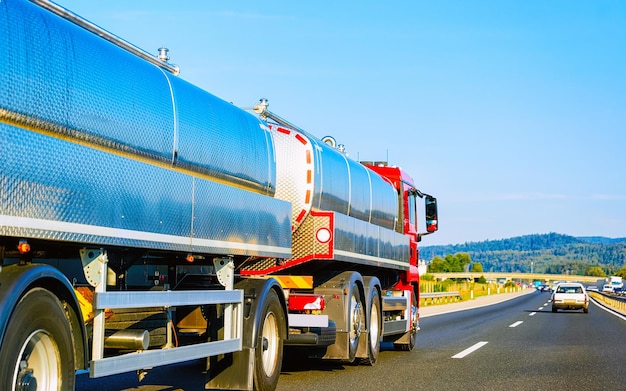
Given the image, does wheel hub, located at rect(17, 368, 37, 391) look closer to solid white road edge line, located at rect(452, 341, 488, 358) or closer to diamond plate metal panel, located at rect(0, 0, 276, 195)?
diamond plate metal panel, located at rect(0, 0, 276, 195)

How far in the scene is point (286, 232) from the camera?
9984 millimetres

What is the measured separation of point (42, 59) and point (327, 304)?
277 inches

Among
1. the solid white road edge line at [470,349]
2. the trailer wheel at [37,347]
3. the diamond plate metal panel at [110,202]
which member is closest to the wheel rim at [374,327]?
the solid white road edge line at [470,349]

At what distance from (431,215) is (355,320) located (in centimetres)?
663

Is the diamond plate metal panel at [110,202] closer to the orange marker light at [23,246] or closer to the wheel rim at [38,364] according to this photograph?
the orange marker light at [23,246]

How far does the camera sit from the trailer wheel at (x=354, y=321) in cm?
1212

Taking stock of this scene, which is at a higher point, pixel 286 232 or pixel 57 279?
pixel 286 232

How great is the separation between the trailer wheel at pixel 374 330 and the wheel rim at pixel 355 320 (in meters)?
0.36

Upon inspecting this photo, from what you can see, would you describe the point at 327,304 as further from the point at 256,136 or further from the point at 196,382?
the point at 256,136

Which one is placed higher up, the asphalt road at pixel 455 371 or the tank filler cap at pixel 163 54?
the tank filler cap at pixel 163 54

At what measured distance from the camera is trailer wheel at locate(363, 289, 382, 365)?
13298 mm

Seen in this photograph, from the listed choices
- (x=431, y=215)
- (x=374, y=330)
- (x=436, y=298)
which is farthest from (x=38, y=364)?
(x=436, y=298)

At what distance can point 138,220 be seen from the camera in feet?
21.2

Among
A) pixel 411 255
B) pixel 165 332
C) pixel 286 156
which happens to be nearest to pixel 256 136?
pixel 286 156
